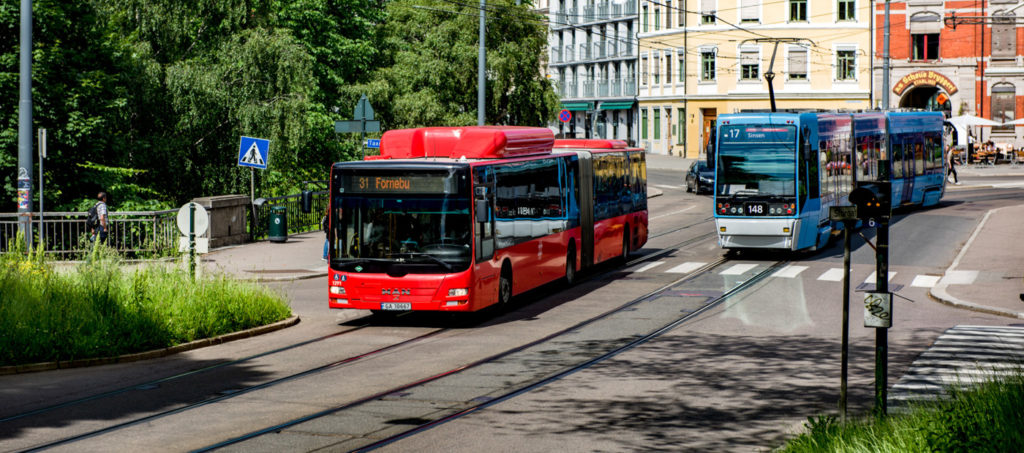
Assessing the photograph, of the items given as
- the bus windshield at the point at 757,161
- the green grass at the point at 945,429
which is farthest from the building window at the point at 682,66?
the green grass at the point at 945,429

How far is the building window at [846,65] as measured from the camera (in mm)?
71562

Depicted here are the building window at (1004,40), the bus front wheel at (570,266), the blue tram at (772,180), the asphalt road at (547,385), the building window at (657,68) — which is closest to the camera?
the asphalt road at (547,385)

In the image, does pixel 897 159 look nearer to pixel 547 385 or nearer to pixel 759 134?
pixel 759 134

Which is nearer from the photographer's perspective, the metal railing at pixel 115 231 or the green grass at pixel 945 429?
the green grass at pixel 945 429

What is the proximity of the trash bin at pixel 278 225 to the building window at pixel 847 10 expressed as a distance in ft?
161

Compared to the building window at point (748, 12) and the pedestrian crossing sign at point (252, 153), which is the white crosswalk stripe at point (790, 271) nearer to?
the pedestrian crossing sign at point (252, 153)

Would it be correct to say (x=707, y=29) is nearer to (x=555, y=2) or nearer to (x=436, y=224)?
(x=555, y=2)

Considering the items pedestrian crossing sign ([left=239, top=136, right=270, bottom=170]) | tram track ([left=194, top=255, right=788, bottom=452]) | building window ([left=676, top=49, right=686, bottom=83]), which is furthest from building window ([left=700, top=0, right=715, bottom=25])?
tram track ([left=194, top=255, right=788, bottom=452])

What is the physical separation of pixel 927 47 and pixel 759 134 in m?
49.6

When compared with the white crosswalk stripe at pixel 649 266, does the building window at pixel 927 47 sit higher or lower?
higher

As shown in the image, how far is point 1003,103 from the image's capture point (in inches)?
2781

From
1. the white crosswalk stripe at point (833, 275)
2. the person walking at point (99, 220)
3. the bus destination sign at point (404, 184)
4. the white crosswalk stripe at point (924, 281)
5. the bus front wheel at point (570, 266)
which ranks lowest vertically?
the white crosswalk stripe at point (924, 281)

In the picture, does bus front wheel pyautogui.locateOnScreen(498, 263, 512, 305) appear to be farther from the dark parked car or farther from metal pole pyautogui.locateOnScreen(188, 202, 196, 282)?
the dark parked car

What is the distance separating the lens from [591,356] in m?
A: 15.6
